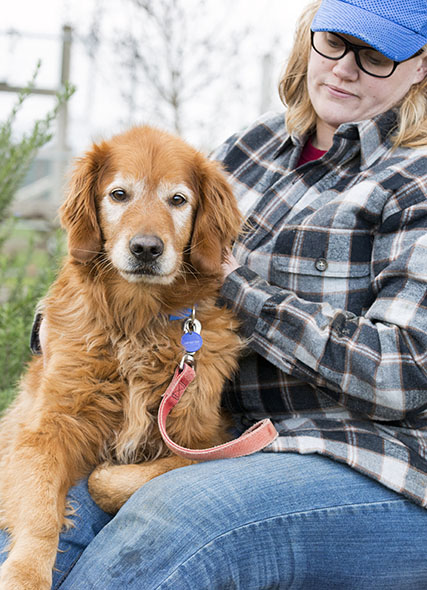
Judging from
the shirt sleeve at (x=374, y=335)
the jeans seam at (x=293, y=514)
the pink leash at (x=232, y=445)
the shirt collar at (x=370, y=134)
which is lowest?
the jeans seam at (x=293, y=514)

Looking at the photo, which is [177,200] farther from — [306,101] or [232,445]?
[232,445]

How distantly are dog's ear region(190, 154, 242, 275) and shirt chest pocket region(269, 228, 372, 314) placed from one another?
0.90 ft

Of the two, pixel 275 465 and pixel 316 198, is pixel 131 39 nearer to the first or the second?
pixel 316 198

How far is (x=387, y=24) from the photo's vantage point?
2.38 meters

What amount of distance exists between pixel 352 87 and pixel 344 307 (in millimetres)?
883

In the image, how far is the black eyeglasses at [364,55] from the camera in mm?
2496

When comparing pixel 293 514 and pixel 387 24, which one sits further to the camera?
pixel 387 24

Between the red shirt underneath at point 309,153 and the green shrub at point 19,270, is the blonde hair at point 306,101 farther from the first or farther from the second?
the green shrub at point 19,270

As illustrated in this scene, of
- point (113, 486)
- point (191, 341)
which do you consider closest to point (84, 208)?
point (191, 341)

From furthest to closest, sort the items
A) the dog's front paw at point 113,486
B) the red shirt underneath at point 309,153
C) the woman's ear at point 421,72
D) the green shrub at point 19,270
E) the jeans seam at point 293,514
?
the green shrub at point 19,270 → the red shirt underneath at point 309,153 → the woman's ear at point 421,72 → the dog's front paw at point 113,486 → the jeans seam at point 293,514

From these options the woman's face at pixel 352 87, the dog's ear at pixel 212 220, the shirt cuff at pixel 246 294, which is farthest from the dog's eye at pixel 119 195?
the woman's face at pixel 352 87

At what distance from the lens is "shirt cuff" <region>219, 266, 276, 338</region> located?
234cm

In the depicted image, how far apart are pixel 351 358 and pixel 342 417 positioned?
0.26 metres

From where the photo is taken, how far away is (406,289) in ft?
7.00
